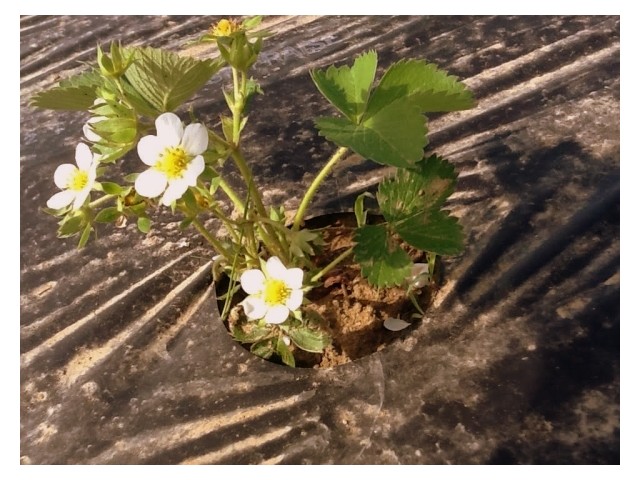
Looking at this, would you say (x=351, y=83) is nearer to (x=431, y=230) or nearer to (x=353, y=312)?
(x=431, y=230)

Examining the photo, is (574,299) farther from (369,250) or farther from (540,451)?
(369,250)

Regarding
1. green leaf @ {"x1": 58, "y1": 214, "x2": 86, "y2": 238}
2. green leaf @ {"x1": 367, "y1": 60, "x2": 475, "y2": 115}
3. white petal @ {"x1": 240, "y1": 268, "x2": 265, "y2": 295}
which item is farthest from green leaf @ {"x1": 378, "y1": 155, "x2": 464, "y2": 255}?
green leaf @ {"x1": 58, "y1": 214, "x2": 86, "y2": 238}

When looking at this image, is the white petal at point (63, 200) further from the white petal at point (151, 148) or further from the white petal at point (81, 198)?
the white petal at point (151, 148)

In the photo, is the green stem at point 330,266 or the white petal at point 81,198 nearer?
the white petal at point 81,198

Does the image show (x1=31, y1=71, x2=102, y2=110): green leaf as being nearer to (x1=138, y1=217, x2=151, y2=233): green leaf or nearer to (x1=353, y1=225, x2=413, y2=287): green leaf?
(x1=138, y1=217, x2=151, y2=233): green leaf

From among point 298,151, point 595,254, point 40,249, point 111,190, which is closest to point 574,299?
point 595,254

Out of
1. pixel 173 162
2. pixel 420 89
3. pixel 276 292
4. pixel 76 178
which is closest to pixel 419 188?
pixel 420 89

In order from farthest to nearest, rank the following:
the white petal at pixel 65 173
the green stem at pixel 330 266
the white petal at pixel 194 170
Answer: the green stem at pixel 330 266, the white petal at pixel 65 173, the white petal at pixel 194 170

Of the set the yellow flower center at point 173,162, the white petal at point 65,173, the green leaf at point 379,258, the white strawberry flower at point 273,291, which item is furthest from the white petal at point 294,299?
the white petal at point 65,173

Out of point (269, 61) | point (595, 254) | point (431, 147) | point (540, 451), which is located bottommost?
point (540, 451)
